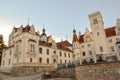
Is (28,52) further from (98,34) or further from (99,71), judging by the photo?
(98,34)

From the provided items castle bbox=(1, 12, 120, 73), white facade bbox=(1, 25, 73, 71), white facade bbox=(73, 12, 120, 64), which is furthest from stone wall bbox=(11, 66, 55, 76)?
white facade bbox=(73, 12, 120, 64)

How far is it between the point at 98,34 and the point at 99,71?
21249mm

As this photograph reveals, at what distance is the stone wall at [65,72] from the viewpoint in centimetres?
2508

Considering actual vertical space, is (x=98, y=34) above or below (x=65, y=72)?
above

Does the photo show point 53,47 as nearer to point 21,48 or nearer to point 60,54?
point 60,54

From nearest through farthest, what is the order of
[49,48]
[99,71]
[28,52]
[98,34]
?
[99,71] → [28,52] → [98,34] → [49,48]

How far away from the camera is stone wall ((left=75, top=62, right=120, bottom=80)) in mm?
16906

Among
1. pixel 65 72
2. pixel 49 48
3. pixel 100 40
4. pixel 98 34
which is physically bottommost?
pixel 65 72

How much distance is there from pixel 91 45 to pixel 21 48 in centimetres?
2523

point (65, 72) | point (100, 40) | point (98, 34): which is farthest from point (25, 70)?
point (98, 34)

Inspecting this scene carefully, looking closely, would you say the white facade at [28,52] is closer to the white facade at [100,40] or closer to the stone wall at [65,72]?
the stone wall at [65,72]

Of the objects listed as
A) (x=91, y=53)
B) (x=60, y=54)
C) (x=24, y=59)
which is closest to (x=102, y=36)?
(x=91, y=53)

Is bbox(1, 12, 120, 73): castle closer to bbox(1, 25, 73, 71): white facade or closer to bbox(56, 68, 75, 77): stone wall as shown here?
bbox(1, 25, 73, 71): white facade

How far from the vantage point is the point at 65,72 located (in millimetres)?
26375
